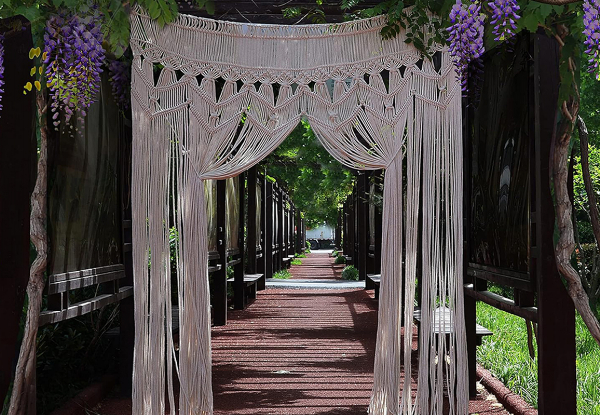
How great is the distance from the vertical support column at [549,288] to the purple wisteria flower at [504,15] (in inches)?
10.1

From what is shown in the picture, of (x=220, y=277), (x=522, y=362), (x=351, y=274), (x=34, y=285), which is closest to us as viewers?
(x=34, y=285)

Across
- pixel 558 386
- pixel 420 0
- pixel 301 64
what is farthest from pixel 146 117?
pixel 558 386

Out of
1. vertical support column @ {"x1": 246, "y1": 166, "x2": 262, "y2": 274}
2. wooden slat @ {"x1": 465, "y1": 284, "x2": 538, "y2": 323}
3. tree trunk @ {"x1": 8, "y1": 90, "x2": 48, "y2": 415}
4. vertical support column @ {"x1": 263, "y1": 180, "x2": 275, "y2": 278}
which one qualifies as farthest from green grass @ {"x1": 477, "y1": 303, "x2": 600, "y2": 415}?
vertical support column @ {"x1": 263, "y1": 180, "x2": 275, "y2": 278}

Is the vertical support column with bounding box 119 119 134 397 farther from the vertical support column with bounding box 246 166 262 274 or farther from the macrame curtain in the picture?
the vertical support column with bounding box 246 166 262 274

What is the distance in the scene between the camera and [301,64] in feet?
12.8

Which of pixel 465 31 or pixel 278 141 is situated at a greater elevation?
pixel 465 31

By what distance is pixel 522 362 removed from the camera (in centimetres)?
497

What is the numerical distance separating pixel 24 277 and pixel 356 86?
1.93 meters

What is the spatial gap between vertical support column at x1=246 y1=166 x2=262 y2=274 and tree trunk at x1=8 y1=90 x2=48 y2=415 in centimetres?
823

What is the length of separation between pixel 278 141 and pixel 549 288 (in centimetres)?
159

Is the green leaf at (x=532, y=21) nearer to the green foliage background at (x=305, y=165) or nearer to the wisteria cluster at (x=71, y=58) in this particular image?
the wisteria cluster at (x=71, y=58)

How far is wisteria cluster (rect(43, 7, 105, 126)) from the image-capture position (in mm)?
3227

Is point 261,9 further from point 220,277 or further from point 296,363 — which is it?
point 220,277

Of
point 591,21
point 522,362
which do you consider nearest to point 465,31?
point 591,21
